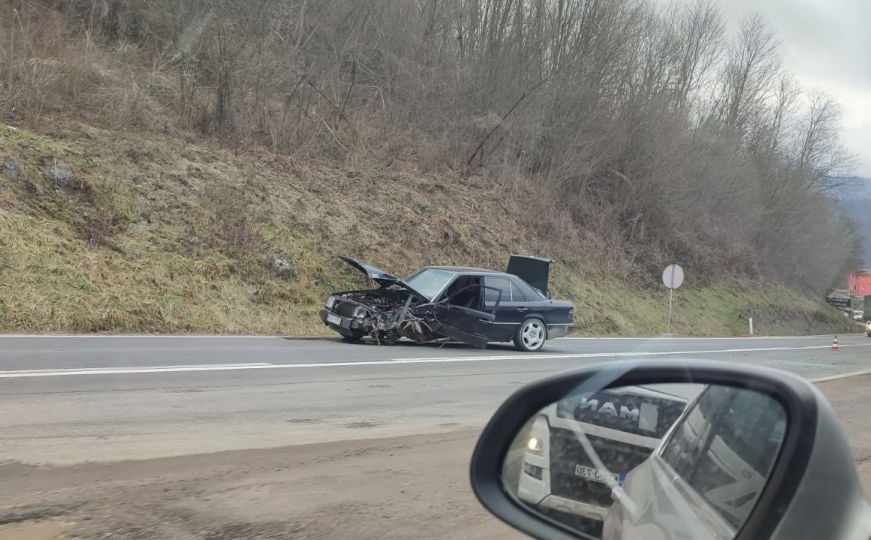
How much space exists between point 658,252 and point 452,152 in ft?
39.7

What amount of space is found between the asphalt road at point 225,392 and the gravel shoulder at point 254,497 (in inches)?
19.6

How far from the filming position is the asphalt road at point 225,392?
19.7 ft

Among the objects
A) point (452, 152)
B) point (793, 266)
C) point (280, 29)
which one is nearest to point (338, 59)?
point (280, 29)

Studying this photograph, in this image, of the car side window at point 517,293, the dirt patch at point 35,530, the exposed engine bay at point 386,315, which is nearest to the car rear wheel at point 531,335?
the car side window at point 517,293

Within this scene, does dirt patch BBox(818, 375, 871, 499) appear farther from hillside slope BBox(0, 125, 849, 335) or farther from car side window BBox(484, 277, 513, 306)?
hillside slope BBox(0, 125, 849, 335)

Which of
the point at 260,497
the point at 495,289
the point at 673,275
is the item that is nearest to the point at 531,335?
the point at 495,289

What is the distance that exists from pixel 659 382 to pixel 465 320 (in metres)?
12.1

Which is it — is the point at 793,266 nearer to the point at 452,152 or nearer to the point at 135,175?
the point at 452,152

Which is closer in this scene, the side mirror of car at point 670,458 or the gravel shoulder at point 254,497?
the side mirror of car at point 670,458

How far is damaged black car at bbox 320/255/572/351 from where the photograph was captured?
13.8 meters

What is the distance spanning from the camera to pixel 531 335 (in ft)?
50.5

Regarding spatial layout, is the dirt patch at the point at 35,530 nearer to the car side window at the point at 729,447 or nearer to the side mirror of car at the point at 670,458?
the side mirror of car at the point at 670,458

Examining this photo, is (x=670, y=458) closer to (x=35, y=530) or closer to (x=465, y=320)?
(x=35, y=530)

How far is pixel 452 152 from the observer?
30016mm
